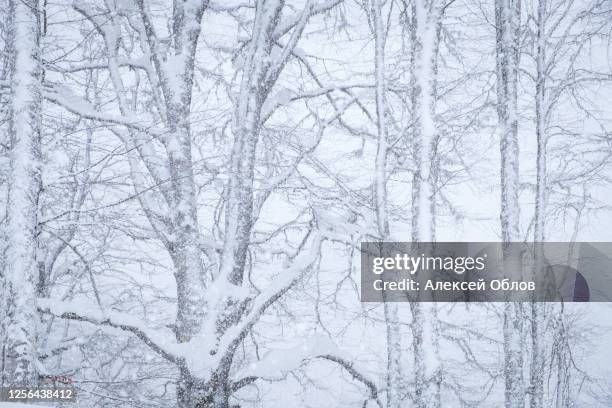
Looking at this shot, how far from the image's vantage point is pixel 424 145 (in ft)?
12.6

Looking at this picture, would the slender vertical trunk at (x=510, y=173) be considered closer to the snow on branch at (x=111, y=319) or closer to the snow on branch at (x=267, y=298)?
the snow on branch at (x=267, y=298)

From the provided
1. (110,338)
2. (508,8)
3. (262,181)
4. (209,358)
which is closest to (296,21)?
(262,181)

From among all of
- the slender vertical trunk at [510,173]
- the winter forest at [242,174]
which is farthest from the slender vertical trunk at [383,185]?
the slender vertical trunk at [510,173]

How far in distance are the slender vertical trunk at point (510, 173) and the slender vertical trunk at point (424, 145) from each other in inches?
88.3

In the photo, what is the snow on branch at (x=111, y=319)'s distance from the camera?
379 cm

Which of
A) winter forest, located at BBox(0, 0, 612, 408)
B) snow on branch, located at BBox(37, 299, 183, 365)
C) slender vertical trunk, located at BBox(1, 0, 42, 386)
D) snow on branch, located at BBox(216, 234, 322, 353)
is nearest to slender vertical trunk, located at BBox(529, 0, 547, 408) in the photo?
winter forest, located at BBox(0, 0, 612, 408)

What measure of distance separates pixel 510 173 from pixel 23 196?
5.24 meters

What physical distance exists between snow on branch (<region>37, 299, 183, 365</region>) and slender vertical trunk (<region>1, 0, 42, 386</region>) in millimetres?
270

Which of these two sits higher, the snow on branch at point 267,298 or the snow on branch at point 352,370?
the snow on branch at point 267,298

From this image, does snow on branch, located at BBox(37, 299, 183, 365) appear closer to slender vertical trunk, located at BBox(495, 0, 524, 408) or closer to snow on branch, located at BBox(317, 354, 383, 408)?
snow on branch, located at BBox(317, 354, 383, 408)

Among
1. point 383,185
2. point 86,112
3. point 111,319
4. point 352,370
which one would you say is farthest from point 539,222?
point 86,112

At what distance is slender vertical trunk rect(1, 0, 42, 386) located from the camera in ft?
11.3

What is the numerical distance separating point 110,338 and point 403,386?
4.58 meters

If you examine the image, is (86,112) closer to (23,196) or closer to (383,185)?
(23,196)
